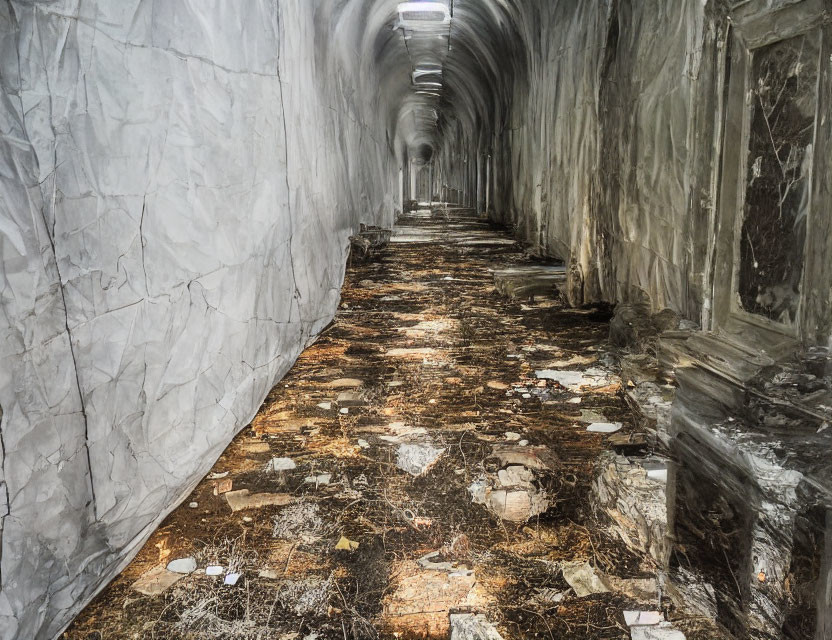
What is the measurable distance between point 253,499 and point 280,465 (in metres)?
0.30

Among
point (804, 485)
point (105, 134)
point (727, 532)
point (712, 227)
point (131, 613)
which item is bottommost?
point (131, 613)

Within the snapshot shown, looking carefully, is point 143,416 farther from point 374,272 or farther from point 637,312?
point 374,272

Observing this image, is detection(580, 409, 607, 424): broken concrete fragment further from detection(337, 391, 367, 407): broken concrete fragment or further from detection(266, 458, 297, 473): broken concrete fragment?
detection(266, 458, 297, 473): broken concrete fragment

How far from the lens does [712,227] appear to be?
313 centimetres

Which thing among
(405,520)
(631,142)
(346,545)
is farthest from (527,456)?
(631,142)

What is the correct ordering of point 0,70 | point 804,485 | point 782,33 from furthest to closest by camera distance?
point 782,33 < point 804,485 < point 0,70

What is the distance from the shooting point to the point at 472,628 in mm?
1797

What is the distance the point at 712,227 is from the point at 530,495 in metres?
1.64

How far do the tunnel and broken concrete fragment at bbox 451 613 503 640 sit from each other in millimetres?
13

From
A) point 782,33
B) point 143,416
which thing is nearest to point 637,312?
point 782,33

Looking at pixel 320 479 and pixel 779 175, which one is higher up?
pixel 779 175

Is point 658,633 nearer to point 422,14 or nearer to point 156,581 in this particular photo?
point 156,581

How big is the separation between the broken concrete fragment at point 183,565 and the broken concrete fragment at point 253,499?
36cm

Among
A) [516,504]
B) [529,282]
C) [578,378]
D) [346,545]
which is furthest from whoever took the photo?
[529,282]
